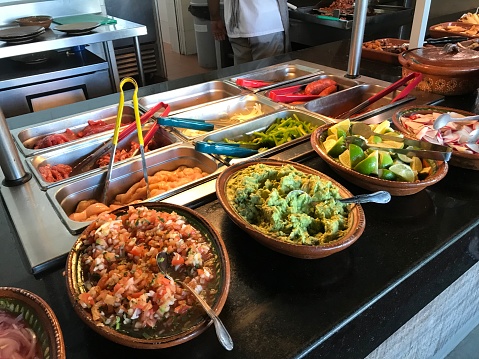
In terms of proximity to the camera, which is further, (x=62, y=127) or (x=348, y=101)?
(x=348, y=101)

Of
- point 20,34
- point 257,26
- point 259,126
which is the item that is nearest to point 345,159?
point 259,126

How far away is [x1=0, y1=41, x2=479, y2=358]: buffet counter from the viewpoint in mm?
734

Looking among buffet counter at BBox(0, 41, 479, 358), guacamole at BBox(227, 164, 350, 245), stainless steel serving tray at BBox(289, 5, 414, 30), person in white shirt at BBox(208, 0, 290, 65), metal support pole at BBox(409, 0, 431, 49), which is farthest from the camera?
stainless steel serving tray at BBox(289, 5, 414, 30)

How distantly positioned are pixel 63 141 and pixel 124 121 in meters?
0.27

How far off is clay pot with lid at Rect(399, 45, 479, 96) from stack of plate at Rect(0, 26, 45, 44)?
2322 millimetres

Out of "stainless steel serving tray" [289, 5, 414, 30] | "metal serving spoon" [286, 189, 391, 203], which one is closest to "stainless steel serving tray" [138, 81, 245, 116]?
"metal serving spoon" [286, 189, 391, 203]

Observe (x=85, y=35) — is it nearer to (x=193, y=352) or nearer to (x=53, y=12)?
(x=53, y=12)

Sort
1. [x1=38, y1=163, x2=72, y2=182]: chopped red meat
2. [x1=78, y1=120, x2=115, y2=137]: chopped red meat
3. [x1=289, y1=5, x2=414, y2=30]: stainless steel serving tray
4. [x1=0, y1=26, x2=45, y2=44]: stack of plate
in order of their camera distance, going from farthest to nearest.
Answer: [x1=289, y1=5, x2=414, y2=30]: stainless steel serving tray < [x1=0, y1=26, x2=45, y2=44]: stack of plate < [x1=78, y1=120, x2=115, y2=137]: chopped red meat < [x1=38, y1=163, x2=72, y2=182]: chopped red meat

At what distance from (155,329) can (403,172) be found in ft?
2.42

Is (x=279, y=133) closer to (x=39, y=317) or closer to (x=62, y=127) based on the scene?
(x=62, y=127)

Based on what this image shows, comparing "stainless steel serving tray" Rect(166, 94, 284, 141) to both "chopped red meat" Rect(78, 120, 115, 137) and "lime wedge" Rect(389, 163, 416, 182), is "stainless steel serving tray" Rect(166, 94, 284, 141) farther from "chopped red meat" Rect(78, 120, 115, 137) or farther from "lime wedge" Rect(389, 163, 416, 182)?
"lime wedge" Rect(389, 163, 416, 182)

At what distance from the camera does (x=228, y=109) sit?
1.73 meters

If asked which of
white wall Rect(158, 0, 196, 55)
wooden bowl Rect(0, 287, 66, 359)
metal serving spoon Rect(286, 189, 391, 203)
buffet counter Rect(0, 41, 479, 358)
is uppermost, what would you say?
wooden bowl Rect(0, 287, 66, 359)

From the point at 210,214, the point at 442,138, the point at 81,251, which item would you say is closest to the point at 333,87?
the point at 442,138
